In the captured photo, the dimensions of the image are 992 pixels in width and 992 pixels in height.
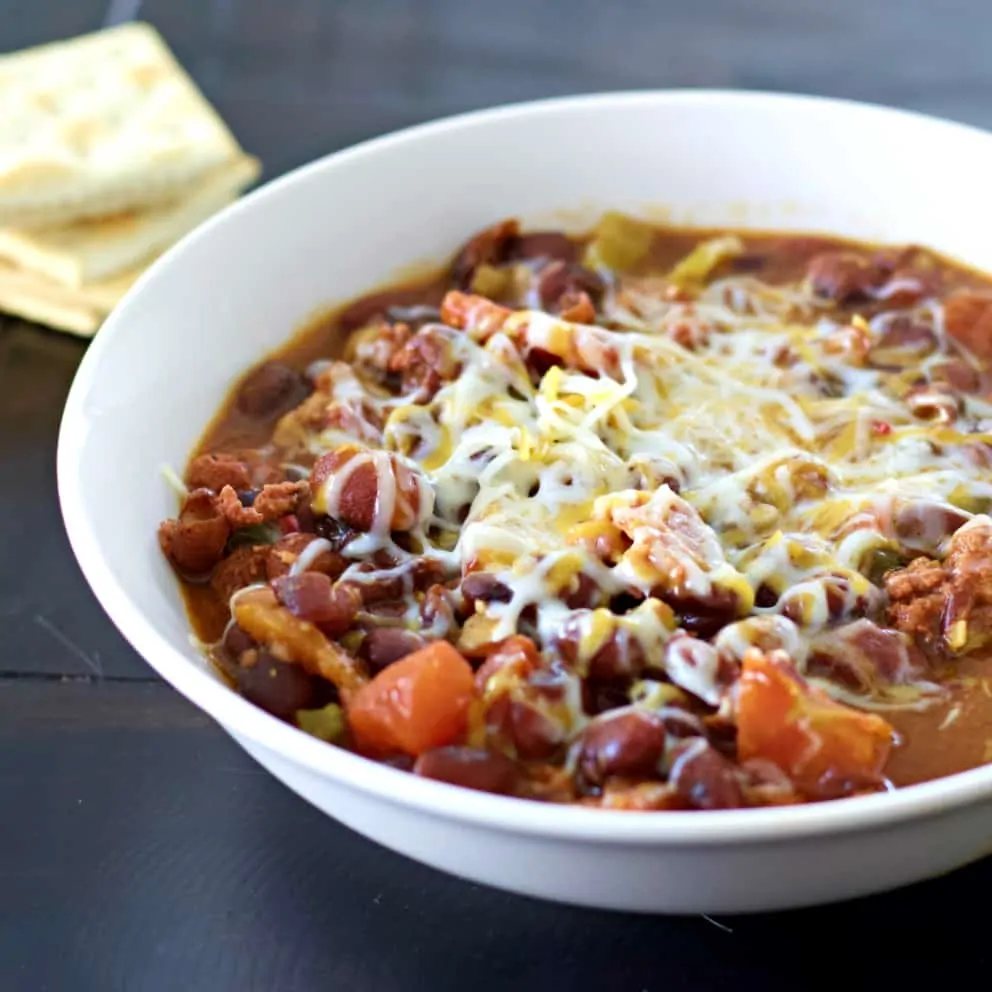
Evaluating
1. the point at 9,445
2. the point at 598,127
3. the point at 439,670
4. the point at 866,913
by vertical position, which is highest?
the point at 598,127

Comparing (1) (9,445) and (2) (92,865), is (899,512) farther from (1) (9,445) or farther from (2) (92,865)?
(1) (9,445)

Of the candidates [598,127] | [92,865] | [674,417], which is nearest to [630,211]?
[598,127]

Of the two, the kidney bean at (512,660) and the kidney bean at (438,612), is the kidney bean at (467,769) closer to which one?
the kidney bean at (512,660)

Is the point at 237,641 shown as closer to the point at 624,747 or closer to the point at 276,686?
the point at 276,686

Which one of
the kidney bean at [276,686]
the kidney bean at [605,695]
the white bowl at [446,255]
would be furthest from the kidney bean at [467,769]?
the kidney bean at [276,686]

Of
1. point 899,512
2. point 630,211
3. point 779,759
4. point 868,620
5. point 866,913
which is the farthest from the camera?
point 630,211

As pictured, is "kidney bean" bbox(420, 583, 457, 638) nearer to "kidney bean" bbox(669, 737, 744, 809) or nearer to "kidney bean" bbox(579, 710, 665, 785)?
"kidney bean" bbox(579, 710, 665, 785)

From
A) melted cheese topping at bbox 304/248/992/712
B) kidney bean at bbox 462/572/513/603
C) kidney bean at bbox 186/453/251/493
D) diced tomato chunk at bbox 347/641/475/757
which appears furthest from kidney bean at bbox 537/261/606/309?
diced tomato chunk at bbox 347/641/475/757

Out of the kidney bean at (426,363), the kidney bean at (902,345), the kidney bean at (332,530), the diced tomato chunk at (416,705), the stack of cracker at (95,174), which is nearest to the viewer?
the diced tomato chunk at (416,705)
